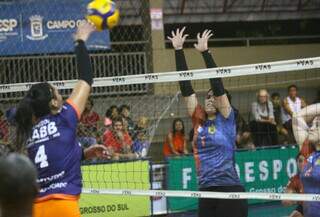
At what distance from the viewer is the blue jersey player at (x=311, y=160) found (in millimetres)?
4902

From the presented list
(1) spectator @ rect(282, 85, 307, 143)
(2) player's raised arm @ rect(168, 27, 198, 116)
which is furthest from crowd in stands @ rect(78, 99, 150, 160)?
(2) player's raised arm @ rect(168, 27, 198, 116)

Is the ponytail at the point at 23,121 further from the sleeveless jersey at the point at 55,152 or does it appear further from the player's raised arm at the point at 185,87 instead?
the player's raised arm at the point at 185,87

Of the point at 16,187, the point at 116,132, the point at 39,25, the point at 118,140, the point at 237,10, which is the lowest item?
the point at 16,187

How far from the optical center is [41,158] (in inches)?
155

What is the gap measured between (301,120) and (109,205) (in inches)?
180

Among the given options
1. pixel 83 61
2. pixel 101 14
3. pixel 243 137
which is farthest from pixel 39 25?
pixel 83 61

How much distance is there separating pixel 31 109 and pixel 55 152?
12.4 inches

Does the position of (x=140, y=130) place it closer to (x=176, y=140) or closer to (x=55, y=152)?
(x=176, y=140)

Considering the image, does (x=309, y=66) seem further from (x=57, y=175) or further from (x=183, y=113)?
(x=183, y=113)

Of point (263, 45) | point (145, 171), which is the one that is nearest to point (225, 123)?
point (145, 171)

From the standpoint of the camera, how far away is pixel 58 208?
13.0 feet

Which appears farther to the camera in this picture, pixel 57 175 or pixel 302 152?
pixel 302 152

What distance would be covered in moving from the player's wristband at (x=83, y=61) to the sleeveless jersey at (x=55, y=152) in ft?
0.63

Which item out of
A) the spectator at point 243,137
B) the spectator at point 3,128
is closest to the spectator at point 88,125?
the spectator at point 3,128
